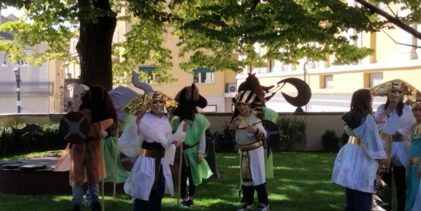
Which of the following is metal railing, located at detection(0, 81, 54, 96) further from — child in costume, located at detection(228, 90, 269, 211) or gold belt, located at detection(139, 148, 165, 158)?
gold belt, located at detection(139, 148, 165, 158)

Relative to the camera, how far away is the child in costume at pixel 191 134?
9.49 m

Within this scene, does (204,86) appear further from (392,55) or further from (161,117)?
(161,117)

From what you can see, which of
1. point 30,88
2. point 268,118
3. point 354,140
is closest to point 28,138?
point 268,118

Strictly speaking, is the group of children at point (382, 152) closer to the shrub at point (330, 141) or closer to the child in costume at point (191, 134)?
the child in costume at point (191, 134)

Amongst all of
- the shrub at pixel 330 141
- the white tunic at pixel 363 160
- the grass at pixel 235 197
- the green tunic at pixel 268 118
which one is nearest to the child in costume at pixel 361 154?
the white tunic at pixel 363 160

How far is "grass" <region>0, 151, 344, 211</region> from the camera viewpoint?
9570 mm

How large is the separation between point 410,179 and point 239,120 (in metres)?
2.42

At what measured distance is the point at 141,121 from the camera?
746 cm

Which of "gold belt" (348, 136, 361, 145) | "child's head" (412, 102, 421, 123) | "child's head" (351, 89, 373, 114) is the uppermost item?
"child's head" (351, 89, 373, 114)

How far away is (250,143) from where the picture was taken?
8594 mm

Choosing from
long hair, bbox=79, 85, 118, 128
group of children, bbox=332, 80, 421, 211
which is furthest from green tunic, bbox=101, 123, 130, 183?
group of children, bbox=332, 80, 421, 211

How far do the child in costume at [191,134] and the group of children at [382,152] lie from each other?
2.65 metres

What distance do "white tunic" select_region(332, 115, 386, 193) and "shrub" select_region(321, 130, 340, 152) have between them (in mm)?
13675

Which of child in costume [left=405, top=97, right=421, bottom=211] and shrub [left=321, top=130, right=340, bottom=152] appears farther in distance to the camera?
shrub [left=321, top=130, right=340, bottom=152]
